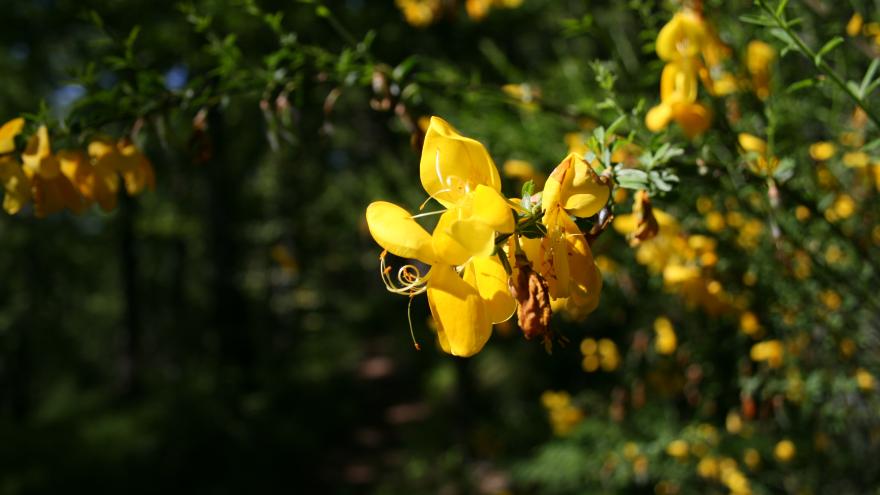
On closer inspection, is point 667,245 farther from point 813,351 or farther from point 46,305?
point 46,305

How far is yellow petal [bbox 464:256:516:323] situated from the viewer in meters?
0.80

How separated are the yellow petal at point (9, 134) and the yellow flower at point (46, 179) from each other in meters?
0.03

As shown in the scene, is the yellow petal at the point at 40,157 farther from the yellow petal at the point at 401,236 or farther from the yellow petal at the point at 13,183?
the yellow petal at the point at 401,236

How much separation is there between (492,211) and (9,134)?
1025 millimetres

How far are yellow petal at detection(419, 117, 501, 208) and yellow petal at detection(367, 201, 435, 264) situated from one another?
0.21ft

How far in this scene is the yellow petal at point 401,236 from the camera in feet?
2.39

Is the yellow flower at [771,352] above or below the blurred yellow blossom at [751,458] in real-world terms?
above

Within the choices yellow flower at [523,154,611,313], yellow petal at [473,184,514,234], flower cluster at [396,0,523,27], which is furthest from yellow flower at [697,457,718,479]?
yellow petal at [473,184,514,234]

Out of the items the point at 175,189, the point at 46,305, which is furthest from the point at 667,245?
the point at 46,305

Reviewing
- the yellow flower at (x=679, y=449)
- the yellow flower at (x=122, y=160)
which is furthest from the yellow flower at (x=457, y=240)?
the yellow flower at (x=679, y=449)

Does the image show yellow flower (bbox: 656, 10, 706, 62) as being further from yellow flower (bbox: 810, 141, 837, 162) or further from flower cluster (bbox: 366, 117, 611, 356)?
yellow flower (bbox: 810, 141, 837, 162)

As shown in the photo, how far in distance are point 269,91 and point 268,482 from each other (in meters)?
7.77

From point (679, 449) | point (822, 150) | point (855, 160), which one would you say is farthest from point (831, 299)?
point (679, 449)

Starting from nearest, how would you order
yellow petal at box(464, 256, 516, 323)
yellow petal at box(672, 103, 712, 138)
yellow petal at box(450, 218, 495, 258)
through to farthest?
yellow petal at box(450, 218, 495, 258) < yellow petal at box(464, 256, 516, 323) < yellow petal at box(672, 103, 712, 138)
